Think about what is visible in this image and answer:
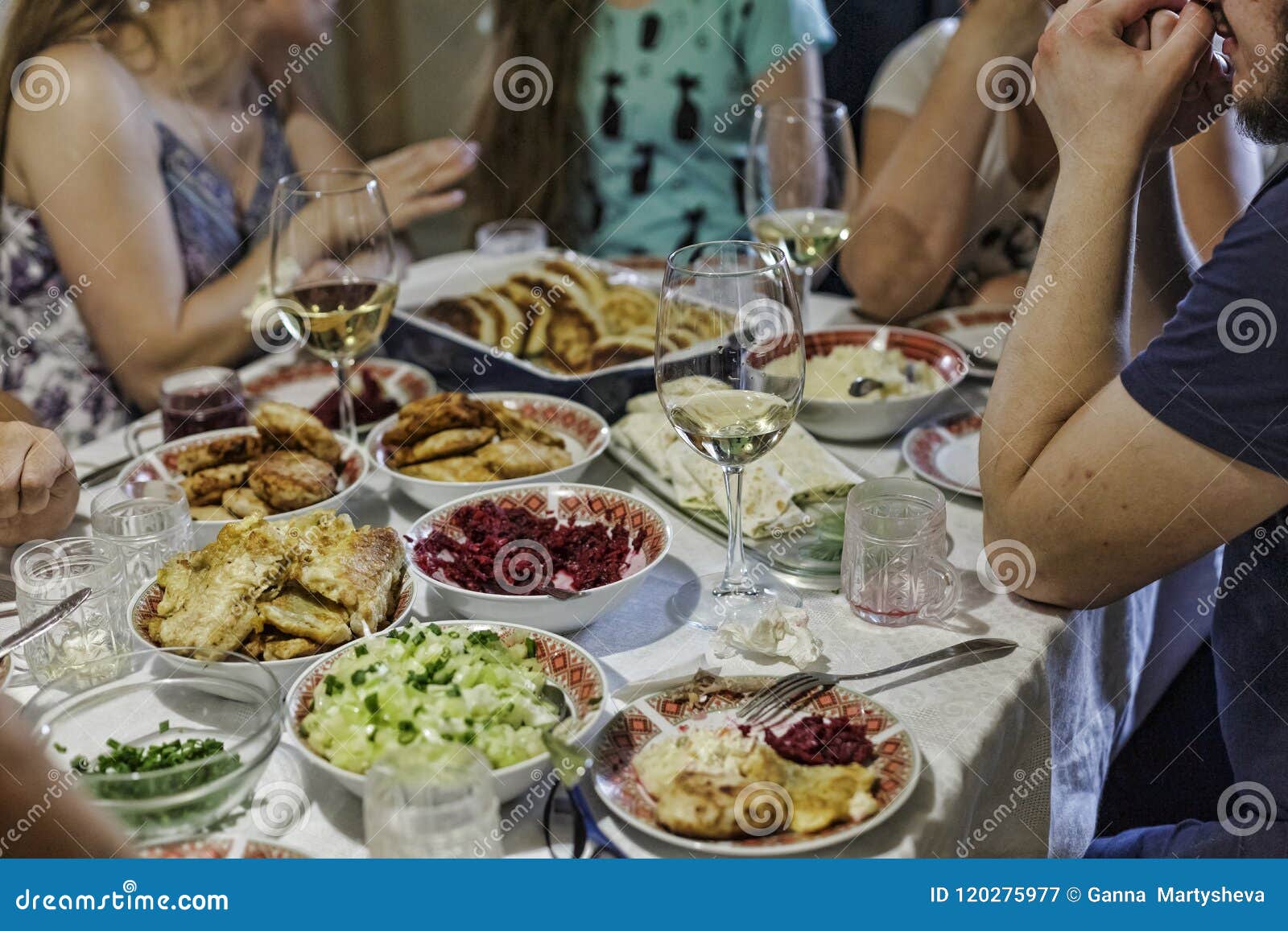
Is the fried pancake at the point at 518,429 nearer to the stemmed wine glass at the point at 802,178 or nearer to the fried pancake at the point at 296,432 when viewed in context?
the fried pancake at the point at 296,432

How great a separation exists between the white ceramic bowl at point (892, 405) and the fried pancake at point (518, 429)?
1.46 ft

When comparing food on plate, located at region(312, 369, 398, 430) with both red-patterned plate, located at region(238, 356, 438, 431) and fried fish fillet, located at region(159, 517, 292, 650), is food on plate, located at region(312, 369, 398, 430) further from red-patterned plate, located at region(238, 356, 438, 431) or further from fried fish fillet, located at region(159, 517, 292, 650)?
fried fish fillet, located at region(159, 517, 292, 650)

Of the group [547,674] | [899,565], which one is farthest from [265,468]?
[899,565]

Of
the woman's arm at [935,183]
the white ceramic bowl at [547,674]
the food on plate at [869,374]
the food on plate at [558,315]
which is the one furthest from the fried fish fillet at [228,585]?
the woman's arm at [935,183]

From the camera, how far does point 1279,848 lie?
1458mm

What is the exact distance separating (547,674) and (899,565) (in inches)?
18.4

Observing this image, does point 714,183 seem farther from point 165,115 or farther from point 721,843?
point 721,843

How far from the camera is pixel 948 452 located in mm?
1820

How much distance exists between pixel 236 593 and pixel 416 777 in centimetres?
40

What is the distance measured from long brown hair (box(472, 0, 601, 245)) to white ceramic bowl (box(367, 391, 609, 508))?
2.34 meters

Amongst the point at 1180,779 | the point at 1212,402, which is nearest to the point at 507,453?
the point at 1212,402

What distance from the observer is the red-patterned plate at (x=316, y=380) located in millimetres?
2100

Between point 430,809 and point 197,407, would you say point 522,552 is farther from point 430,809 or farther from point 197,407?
point 197,407

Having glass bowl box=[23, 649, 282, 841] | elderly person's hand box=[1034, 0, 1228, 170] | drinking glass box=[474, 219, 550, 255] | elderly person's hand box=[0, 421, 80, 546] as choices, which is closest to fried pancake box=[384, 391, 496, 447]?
elderly person's hand box=[0, 421, 80, 546]
